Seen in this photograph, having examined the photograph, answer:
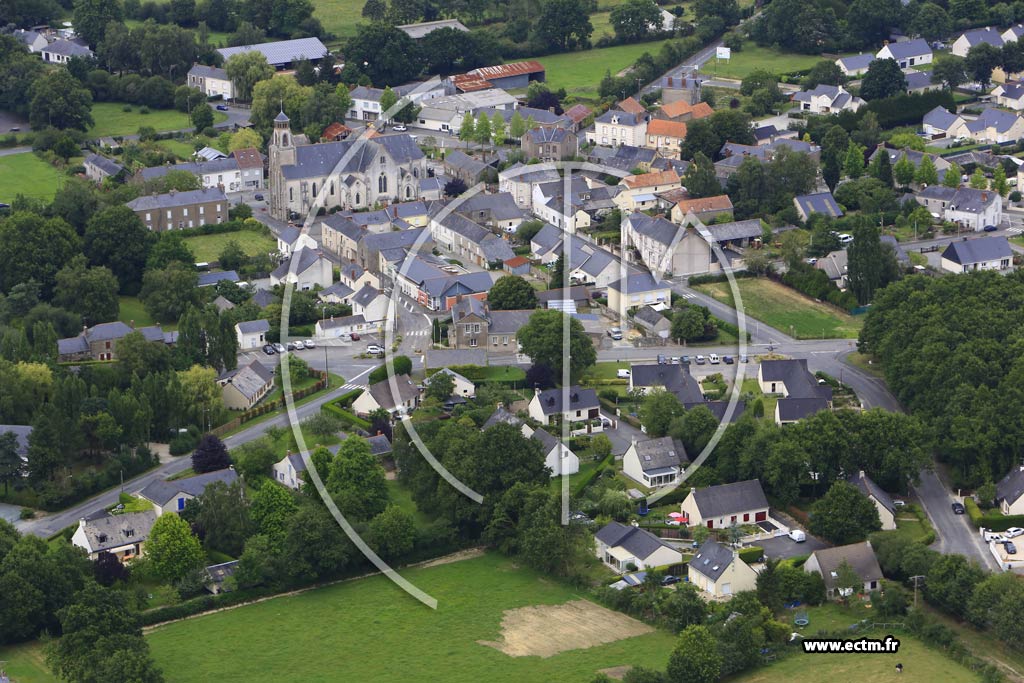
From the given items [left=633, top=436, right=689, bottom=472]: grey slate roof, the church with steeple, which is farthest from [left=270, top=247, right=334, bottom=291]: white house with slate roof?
[left=633, top=436, right=689, bottom=472]: grey slate roof

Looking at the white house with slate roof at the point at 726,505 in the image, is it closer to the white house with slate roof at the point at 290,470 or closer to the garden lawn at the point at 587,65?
the white house with slate roof at the point at 290,470

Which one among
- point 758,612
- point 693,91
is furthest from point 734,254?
point 758,612

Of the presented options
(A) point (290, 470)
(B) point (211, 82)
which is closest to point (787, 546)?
(A) point (290, 470)

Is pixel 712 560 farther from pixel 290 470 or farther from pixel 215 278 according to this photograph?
pixel 215 278

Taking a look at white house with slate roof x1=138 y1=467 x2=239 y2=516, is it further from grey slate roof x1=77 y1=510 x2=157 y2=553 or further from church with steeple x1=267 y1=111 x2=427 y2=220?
church with steeple x1=267 y1=111 x2=427 y2=220

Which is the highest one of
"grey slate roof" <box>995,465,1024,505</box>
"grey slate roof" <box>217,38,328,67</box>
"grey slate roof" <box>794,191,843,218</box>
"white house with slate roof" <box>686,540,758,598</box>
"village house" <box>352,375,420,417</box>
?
"grey slate roof" <box>217,38,328,67</box>

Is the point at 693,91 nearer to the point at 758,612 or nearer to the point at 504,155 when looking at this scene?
the point at 504,155

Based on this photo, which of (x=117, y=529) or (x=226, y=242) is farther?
(x=226, y=242)
